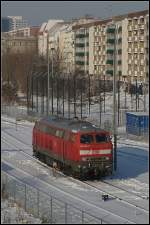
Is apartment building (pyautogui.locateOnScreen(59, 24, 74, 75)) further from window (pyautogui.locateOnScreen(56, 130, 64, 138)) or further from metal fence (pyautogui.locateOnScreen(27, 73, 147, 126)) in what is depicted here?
window (pyautogui.locateOnScreen(56, 130, 64, 138))

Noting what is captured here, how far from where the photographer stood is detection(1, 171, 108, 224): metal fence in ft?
Result: 25.1

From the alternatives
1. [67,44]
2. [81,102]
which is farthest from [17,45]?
[67,44]

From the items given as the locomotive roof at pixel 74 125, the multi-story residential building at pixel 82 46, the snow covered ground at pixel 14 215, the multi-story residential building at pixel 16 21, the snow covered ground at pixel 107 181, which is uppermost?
the multi-story residential building at pixel 82 46

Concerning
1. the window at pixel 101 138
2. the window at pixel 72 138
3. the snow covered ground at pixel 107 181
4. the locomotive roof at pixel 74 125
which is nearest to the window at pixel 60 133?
the locomotive roof at pixel 74 125

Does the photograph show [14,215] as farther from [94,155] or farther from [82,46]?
[82,46]

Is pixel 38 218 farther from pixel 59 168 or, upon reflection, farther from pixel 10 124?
pixel 10 124

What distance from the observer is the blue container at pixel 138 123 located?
19.8 m

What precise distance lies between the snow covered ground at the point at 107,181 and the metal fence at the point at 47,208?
29 cm

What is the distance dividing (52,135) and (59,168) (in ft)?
2.62

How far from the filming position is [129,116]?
2048 cm

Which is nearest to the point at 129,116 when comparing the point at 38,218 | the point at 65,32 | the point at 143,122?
the point at 143,122

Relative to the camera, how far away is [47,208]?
27.5ft

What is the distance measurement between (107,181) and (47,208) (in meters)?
3.35

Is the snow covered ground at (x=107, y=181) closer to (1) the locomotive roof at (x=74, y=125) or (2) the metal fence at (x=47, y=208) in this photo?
(2) the metal fence at (x=47, y=208)
